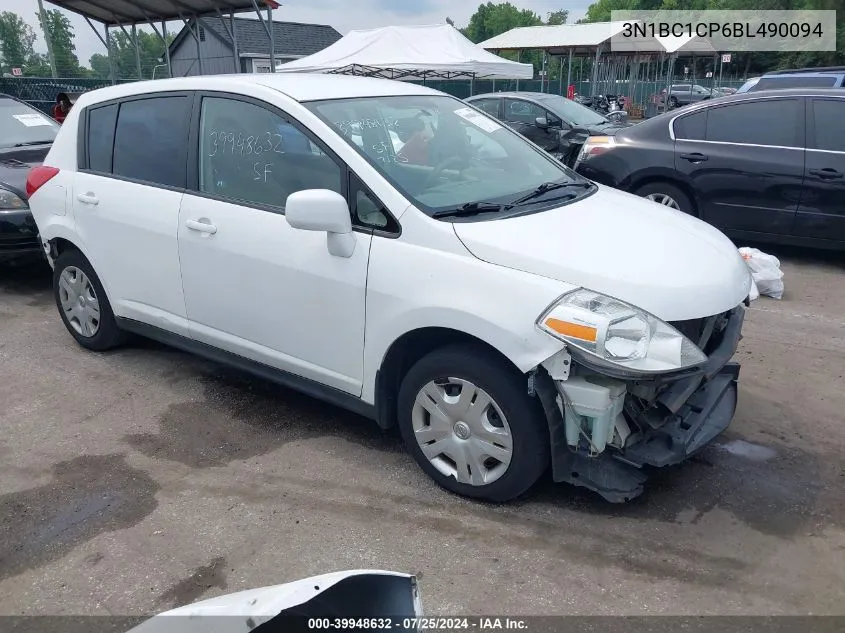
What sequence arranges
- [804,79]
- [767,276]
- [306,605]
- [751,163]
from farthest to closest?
[804,79] → [751,163] → [767,276] → [306,605]

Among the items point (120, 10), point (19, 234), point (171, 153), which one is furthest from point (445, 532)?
point (120, 10)

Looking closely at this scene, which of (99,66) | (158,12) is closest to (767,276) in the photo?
(158,12)

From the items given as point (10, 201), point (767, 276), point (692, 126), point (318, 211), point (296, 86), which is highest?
point (296, 86)

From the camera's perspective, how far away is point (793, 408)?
13.3 feet

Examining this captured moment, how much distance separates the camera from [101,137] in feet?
14.7

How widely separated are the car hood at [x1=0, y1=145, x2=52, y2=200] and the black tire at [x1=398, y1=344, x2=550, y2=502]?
4.79 m

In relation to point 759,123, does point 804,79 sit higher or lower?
higher

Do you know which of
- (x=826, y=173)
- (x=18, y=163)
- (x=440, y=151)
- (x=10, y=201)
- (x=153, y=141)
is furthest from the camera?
(x=18, y=163)

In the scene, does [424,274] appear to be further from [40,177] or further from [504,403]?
[40,177]

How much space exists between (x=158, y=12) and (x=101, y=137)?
406 inches

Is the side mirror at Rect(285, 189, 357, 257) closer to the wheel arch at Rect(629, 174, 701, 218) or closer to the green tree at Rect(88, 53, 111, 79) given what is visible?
the wheel arch at Rect(629, 174, 701, 218)

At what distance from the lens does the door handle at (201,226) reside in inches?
146

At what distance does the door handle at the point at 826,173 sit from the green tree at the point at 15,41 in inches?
1205

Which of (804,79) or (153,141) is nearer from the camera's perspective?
(153,141)
